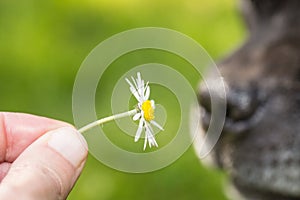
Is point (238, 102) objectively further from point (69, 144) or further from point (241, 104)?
point (69, 144)

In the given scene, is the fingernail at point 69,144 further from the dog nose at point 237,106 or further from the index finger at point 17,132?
the dog nose at point 237,106

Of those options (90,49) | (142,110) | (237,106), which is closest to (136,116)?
(142,110)

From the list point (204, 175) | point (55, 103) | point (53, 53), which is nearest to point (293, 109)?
point (204, 175)

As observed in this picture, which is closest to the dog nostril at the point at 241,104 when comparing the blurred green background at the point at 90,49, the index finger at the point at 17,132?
the blurred green background at the point at 90,49

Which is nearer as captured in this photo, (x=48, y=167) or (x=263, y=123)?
(x=48, y=167)

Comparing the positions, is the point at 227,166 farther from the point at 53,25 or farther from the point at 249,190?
the point at 53,25

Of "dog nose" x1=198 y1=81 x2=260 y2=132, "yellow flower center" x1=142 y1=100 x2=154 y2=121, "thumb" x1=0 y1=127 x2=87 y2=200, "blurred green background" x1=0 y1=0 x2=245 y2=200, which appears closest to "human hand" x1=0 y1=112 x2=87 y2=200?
"thumb" x1=0 y1=127 x2=87 y2=200

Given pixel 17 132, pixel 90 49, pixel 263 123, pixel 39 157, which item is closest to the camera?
pixel 39 157
